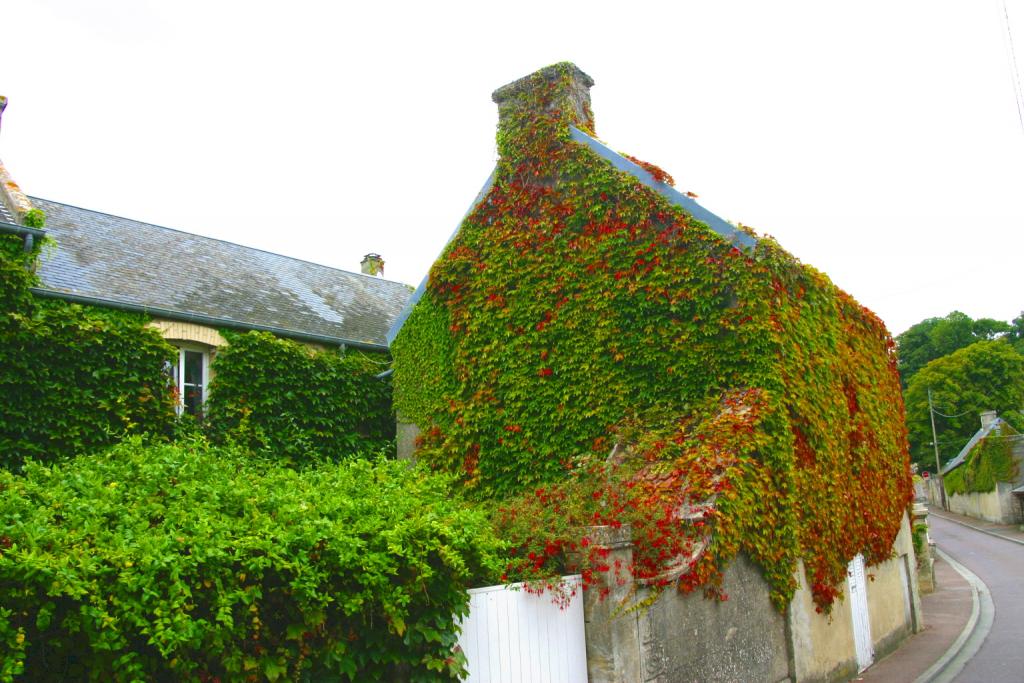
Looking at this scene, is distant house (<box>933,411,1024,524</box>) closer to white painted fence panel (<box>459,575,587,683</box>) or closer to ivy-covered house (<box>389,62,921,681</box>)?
ivy-covered house (<box>389,62,921,681</box>)

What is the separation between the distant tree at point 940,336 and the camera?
73.1 m

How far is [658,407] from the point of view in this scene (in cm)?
1127

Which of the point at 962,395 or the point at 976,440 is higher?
the point at 962,395

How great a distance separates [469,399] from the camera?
13.1 m

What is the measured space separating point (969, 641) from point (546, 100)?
1214 centimetres

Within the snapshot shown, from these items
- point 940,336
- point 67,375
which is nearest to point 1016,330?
point 940,336

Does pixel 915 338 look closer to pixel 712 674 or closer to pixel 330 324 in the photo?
pixel 330 324

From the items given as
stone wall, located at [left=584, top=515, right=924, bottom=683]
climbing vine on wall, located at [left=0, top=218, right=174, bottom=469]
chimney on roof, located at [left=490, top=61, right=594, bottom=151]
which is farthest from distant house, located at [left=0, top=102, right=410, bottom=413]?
stone wall, located at [left=584, top=515, right=924, bottom=683]

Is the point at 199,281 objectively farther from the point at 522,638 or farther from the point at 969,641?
the point at 969,641

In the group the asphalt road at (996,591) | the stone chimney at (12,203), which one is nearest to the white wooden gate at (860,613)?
the asphalt road at (996,591)

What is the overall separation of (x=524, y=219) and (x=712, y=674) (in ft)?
25.2

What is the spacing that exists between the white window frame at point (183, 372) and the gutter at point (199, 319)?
18.3 inches

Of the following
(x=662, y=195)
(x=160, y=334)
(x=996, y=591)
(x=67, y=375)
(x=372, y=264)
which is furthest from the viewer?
(x=372, y=264)

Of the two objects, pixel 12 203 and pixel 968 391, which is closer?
pixel 12 203
